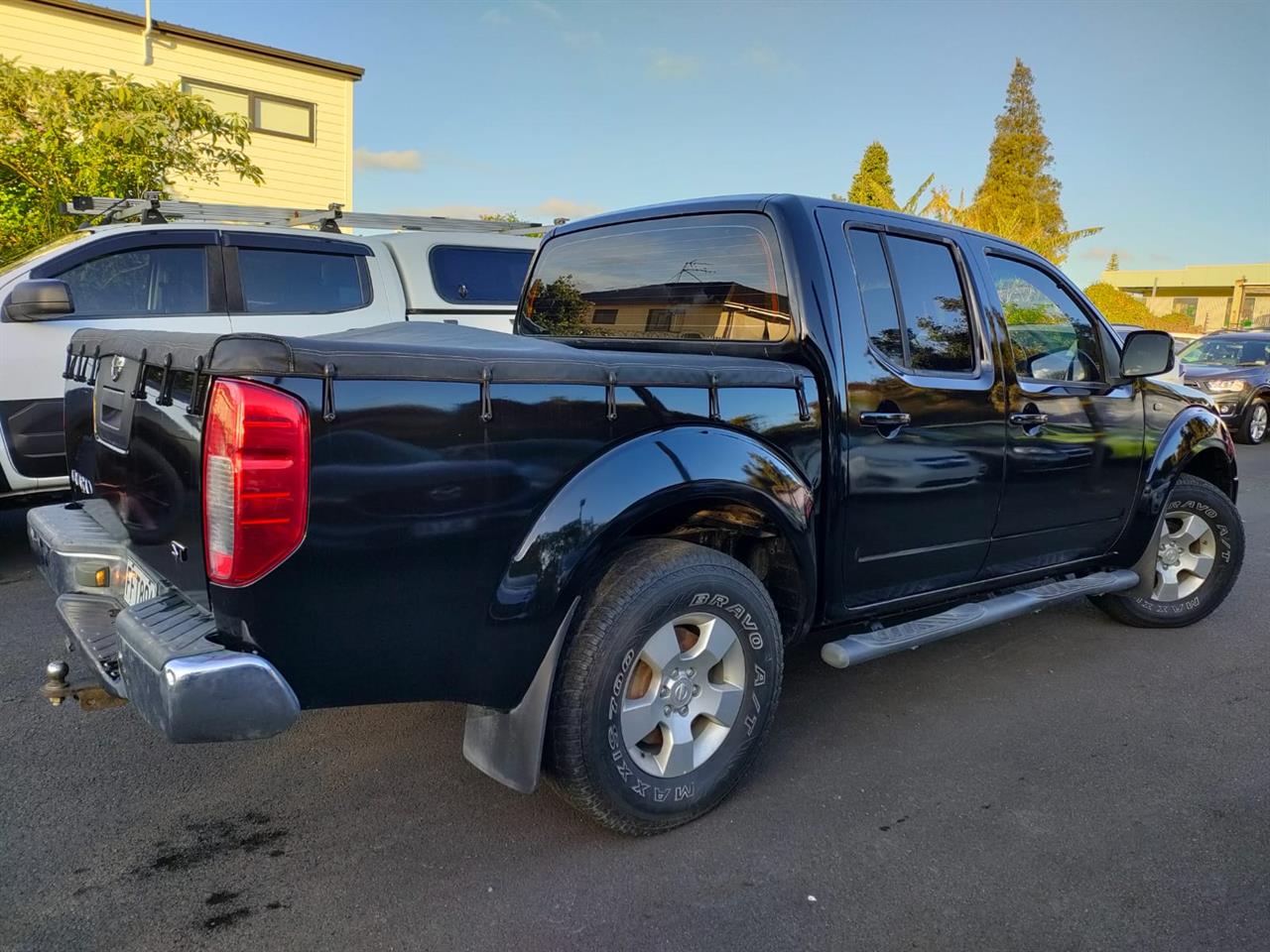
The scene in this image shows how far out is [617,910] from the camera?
7.97 feet

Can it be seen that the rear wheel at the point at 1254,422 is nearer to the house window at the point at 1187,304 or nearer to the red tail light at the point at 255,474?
the red tail light at the point at 255,474

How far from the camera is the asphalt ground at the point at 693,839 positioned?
2.36m

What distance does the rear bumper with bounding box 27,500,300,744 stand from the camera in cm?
203

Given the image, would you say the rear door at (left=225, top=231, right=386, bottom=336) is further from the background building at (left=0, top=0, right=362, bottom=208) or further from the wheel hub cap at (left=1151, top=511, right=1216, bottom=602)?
the background building at (left=0, top=0, right=362, bottom=208)

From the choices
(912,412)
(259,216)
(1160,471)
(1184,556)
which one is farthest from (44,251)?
(1184,556)

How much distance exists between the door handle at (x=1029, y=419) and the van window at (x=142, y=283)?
16.2ft

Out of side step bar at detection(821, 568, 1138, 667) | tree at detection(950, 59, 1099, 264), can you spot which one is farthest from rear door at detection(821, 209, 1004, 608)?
tree at detection(950, 59, 1099, 264)

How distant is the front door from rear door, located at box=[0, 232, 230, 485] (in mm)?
4529

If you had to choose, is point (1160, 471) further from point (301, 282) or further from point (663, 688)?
point (301, 282)

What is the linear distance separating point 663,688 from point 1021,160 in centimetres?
4819

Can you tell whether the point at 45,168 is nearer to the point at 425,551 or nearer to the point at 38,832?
the point at 38,832

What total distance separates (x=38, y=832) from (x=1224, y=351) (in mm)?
16976

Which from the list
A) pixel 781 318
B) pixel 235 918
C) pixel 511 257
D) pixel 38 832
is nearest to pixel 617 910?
pixel 235 918

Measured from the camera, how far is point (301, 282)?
6.51m
